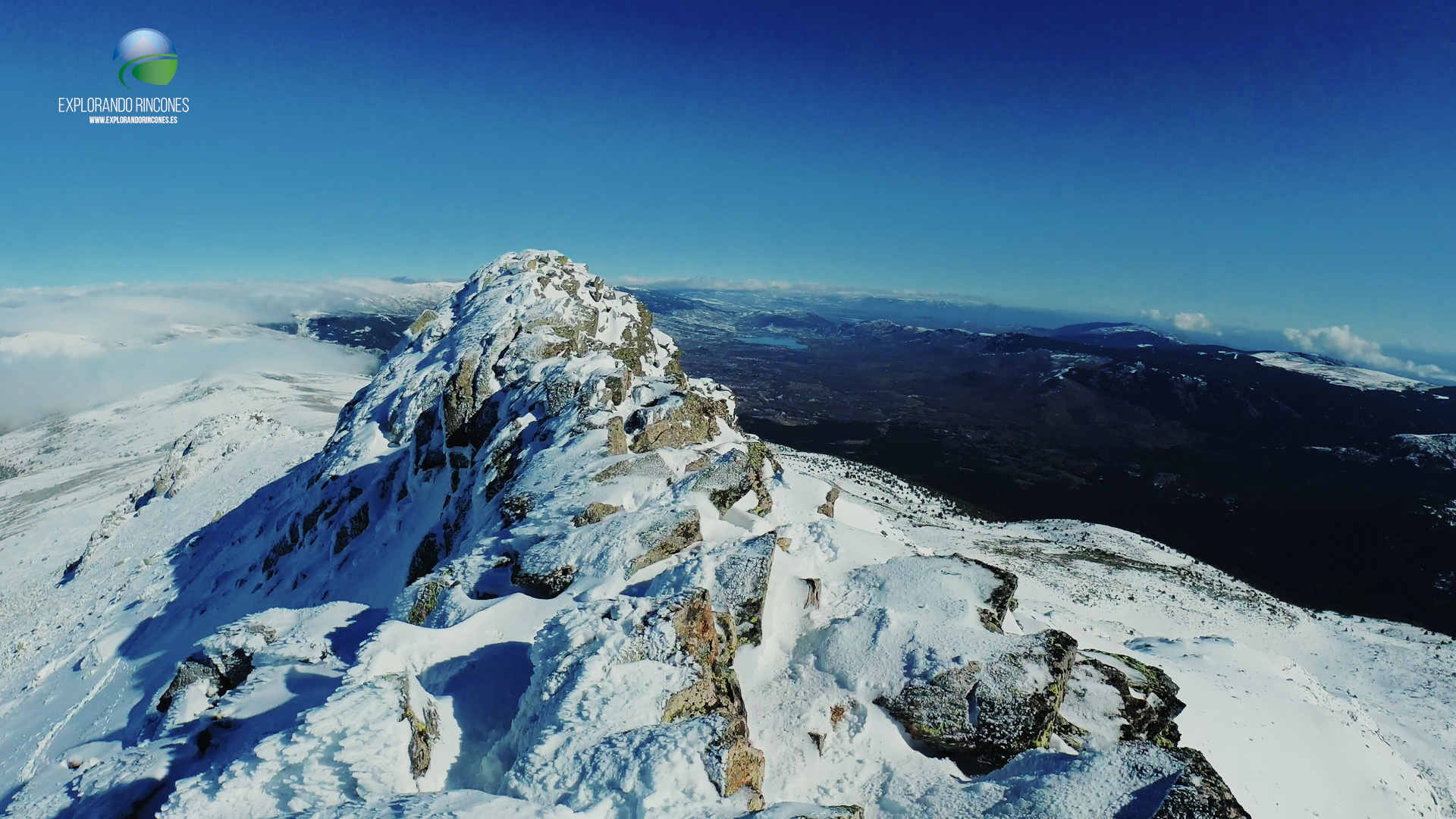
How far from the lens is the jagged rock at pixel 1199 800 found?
30.8 ft

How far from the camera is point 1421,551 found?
78375mm

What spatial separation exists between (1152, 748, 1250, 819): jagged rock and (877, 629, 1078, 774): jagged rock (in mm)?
3179

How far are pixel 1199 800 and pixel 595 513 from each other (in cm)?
1646

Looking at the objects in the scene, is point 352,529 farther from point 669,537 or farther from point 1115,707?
point 1115,707

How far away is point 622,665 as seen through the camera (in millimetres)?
11648

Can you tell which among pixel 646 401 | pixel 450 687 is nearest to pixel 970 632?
pixel 450 687

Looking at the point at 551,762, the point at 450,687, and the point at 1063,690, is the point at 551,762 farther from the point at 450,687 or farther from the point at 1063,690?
the point at 1063,690

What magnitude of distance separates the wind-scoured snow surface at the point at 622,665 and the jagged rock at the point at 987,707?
0.06 metres

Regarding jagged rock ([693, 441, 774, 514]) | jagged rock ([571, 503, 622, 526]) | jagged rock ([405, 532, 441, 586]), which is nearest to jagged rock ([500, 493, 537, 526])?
jagged rock ([571, 503, 622, 526])

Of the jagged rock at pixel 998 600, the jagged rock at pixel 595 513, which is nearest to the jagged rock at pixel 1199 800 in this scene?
the jagged rock at pixel 998 600

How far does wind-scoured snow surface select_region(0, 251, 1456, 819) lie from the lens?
10.1 meters

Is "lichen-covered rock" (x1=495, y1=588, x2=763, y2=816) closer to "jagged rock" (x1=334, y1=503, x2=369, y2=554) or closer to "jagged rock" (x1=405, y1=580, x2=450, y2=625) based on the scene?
"jagged rock" (x1=405, y1=580, x2=450, y2=625)

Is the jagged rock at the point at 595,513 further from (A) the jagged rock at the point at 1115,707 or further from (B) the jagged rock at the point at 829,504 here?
(A) the jagged rock at the point at 1115,707

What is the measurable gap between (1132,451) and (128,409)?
30437 cm
